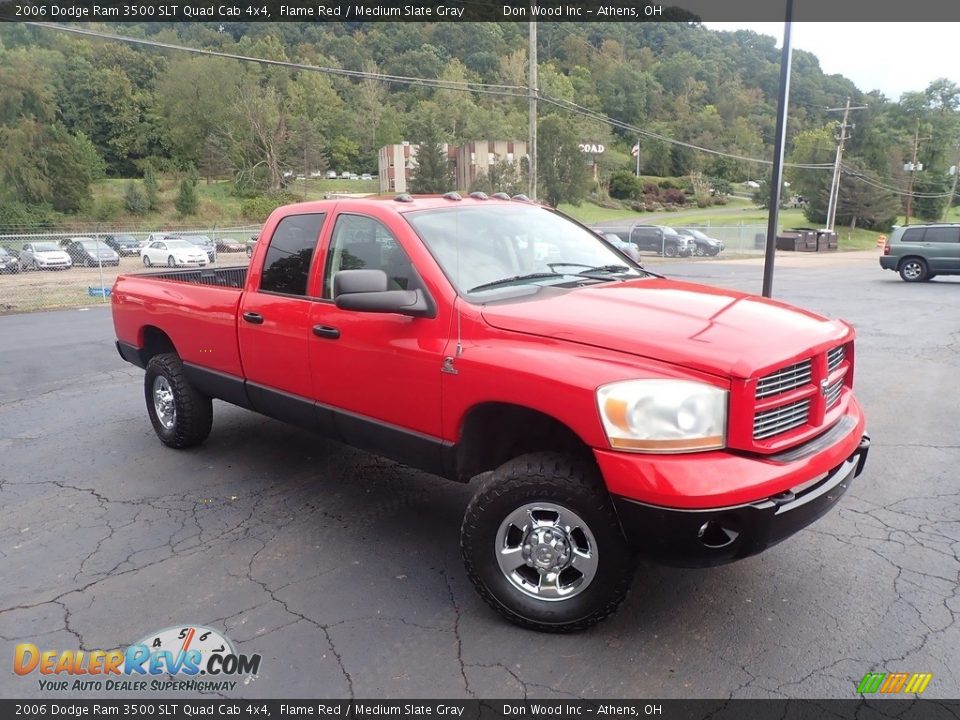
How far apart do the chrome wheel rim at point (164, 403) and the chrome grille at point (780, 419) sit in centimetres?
435

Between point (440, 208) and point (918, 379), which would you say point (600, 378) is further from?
point (918, 379)

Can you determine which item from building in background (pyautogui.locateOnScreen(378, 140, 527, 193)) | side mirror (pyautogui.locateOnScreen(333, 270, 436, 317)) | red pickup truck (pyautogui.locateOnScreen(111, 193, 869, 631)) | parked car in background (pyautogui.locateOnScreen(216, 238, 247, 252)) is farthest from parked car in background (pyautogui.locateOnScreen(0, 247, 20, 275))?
side mirror (pyautogui.locateOnScreen(333, 270, 436, 317))

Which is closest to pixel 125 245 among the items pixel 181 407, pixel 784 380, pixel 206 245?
pixel 206 245

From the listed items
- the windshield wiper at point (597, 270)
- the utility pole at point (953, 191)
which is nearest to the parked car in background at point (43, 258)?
the windshield wiper at point (597, 270)

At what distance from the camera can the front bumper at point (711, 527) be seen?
2.56 metres

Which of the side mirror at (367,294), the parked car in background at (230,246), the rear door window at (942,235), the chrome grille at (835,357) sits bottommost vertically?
the parked car in background at (230,246)

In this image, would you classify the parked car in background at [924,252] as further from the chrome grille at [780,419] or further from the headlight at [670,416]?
the headlight at [670,416]

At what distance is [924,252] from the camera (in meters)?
19.4

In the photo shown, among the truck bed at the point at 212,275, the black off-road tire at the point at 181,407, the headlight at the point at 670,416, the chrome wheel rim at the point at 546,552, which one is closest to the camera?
the headlight at the point at 670,416

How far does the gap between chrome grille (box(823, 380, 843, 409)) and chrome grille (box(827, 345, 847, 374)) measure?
86 mm

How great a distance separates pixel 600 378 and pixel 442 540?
1695mm

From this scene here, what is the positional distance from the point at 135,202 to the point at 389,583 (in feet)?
238

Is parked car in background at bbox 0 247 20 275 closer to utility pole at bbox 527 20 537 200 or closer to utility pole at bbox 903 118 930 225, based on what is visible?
utility pole at bbox 527 20 537 200

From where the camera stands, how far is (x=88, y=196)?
217 ft
